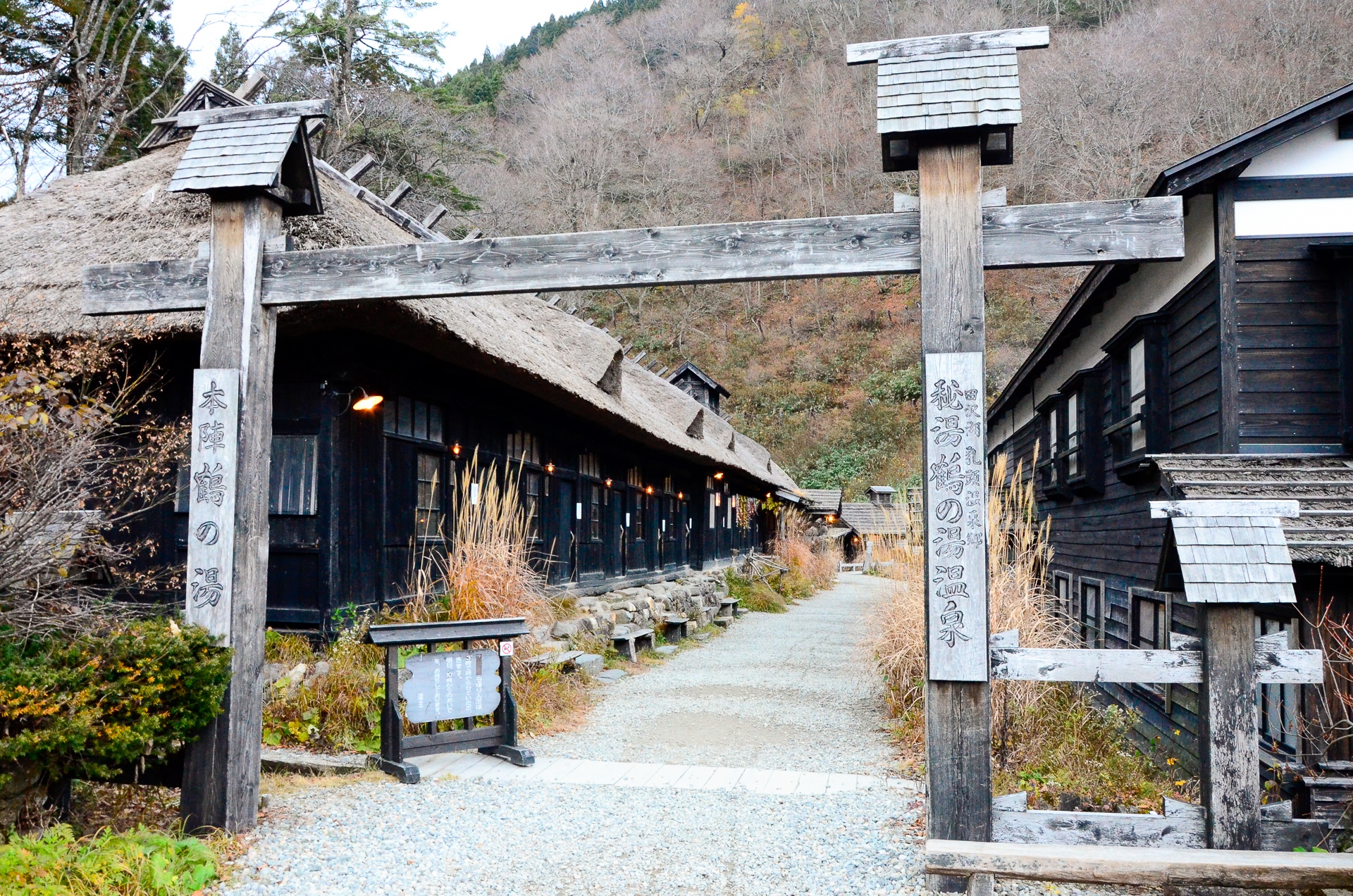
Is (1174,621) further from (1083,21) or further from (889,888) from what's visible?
(1083,21)

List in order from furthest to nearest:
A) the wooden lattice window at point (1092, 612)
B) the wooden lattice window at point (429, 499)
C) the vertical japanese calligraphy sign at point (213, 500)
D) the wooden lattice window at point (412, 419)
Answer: the wooden lattice window at point (1092, 612), the wooden lattice window at point (429, 499), the wooden lattice window at point (412, 419), the vertical japanese calligraphy sign at point (213, 500)

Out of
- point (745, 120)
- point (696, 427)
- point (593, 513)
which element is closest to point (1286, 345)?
point (593, 513)

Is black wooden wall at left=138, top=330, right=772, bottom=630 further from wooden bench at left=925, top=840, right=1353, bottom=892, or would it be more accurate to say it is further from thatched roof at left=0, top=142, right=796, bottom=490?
wooden bench at left=925, top=840, right=1353, bottom=892

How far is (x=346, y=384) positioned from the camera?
6750mm

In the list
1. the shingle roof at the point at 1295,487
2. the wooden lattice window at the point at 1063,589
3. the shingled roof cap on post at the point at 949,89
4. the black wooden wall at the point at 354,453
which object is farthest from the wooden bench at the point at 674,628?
the shingled roof cap on post at the point at 949,89

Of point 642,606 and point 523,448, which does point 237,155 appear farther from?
point 642,606

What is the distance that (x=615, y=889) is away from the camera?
3.54m

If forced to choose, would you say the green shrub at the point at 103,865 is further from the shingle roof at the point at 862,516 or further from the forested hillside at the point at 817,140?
the shingle roof at the point at 862,516

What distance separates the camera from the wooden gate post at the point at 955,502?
3.54m

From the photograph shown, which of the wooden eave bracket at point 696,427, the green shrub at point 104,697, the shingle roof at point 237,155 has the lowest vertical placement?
the green shrub at point 104,697

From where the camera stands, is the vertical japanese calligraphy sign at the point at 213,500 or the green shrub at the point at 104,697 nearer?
the green shrub at the point at 104,697

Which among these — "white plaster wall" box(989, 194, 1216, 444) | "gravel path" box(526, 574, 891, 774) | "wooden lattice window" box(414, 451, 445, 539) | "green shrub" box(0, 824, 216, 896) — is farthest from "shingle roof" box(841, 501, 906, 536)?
"green shrub" box(0, 824, 216, 896)

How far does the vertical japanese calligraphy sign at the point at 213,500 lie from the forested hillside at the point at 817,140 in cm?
2178

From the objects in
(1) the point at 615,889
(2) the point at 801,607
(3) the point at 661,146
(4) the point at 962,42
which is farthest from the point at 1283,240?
(3) the point at 661,146
